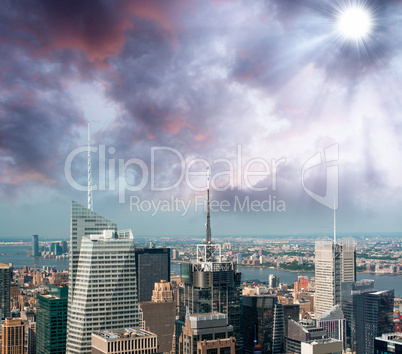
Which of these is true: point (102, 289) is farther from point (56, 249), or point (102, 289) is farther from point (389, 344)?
point (56, 249)

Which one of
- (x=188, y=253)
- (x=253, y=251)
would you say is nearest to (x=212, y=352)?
(x=188, y=253)

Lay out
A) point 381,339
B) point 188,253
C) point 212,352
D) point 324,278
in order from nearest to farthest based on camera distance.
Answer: point 212,352 < point 381,339 < point 188,253 < point 324,278

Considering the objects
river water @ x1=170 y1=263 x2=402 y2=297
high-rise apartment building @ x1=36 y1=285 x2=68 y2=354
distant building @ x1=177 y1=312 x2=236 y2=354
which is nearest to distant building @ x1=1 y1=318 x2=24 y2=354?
high-rise apartment building @ x1=36 y1=285 x2=68 y2=354

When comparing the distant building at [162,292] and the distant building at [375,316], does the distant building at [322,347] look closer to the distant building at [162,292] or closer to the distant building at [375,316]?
the distant building at [375,316]

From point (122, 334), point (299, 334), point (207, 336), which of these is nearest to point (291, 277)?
point (299, 334)

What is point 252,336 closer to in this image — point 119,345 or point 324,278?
point 119,345

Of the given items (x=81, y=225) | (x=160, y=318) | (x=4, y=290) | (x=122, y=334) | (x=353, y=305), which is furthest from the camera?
(x=4, y=290)
